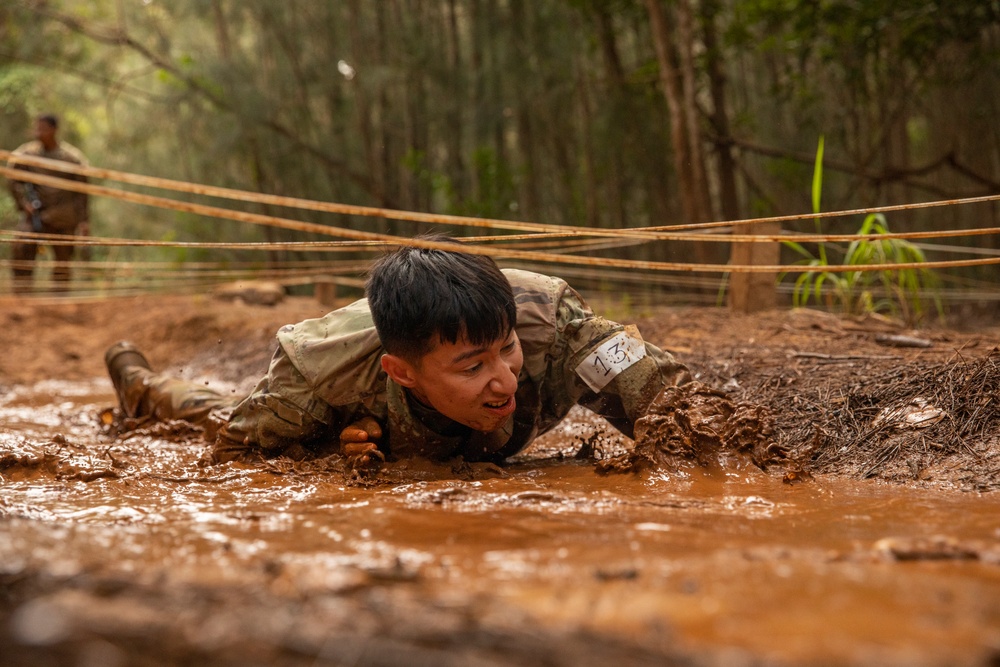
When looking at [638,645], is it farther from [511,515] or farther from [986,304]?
[986,304]

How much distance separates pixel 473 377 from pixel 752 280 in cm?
317

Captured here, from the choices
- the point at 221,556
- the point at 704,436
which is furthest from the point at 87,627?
the point at 704,436

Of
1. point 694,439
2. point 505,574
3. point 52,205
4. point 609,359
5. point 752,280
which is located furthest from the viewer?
point 52,205

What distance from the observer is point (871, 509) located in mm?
2008

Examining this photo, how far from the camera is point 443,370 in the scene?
2.57 m

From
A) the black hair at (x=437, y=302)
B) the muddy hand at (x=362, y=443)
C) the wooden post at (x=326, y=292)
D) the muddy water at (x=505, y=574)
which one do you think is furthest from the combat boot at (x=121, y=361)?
the wooden post at (x=326, y=292)

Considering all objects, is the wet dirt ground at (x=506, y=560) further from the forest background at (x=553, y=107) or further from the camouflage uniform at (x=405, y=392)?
the forest background at (x=553, y=107)

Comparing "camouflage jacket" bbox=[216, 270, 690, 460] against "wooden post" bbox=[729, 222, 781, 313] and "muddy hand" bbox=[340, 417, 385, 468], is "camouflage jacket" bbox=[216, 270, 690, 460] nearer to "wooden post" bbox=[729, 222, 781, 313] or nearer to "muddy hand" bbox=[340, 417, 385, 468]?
"muddy hand" bbox=[340, 417, 385, 468]

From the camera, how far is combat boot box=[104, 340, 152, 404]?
4418mm

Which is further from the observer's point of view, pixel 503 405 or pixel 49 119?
pixel 49 119

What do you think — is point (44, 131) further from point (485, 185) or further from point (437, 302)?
point (437, 302)

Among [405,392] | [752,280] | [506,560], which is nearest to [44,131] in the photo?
[752,280]

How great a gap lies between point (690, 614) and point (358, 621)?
43 cm

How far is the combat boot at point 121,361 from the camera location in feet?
14.5
